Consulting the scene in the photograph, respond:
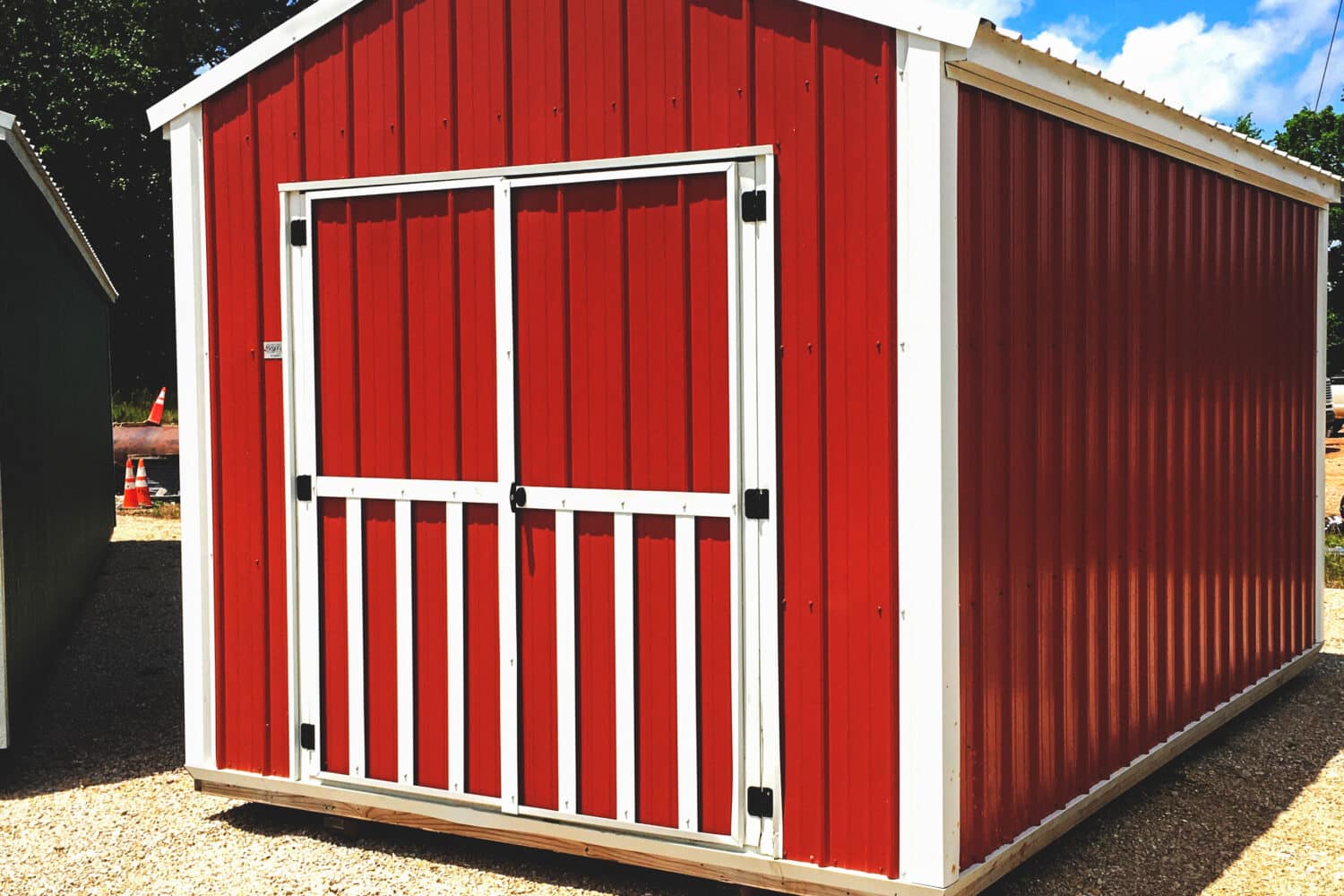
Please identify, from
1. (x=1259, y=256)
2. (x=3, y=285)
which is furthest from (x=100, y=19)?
(x=1259, y=256)

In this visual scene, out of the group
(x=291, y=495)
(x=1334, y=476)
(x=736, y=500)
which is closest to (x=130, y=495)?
(x=291, y=495)

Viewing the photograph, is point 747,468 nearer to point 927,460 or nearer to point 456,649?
point 927,460

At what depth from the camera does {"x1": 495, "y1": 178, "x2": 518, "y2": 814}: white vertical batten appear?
487 centimetres

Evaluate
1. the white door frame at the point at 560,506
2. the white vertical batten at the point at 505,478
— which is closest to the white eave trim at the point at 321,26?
the white door frame at the point at 560,506

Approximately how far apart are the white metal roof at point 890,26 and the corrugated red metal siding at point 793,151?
0.21ft

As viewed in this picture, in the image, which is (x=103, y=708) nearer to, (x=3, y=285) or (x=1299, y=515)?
(x=3, y=285)

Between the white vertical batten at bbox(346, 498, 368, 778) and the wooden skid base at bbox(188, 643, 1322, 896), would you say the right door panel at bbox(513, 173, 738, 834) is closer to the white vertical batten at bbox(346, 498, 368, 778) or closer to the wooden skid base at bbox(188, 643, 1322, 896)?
the wooden skid base at bbox(188, 643, 1322, 896)

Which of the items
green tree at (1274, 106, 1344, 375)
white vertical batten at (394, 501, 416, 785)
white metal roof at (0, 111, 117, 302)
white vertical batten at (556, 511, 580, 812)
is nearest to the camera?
white vertical batten at (556, 511, 580, 812)

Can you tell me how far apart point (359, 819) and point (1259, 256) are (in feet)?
17.1

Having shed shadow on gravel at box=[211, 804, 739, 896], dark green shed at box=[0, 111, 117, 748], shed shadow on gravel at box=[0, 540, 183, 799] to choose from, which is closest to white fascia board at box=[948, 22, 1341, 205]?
shed shadow on gravel at box=[211, 804, 739, 896]

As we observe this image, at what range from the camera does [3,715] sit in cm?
618

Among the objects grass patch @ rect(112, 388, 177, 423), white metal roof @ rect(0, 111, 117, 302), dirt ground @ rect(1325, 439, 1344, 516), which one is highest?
white metal roof @ rect(0, 111, 117, 302)

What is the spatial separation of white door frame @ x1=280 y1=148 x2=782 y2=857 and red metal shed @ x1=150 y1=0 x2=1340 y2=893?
0.01 meters

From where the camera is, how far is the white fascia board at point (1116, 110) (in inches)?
173
